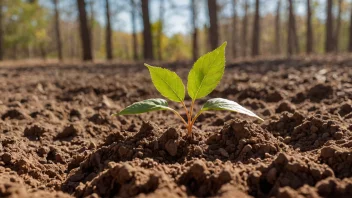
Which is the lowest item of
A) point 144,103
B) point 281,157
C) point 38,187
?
point 38,187

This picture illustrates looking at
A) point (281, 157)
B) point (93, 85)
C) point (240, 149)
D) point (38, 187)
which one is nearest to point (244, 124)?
point (240, 149)

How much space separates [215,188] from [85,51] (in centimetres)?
1299

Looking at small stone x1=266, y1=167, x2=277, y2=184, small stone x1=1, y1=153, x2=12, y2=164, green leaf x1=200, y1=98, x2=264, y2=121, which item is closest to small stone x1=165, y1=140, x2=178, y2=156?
green leaf x1=200, y1=98, x2=264, y2=121

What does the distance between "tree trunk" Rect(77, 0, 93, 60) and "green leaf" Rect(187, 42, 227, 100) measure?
40.2ft

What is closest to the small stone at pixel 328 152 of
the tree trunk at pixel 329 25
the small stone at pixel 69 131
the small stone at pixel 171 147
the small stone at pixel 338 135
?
the small stone at pixel 338 135

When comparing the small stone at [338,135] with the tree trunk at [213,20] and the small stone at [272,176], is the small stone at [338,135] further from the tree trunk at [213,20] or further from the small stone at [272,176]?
the tree trunk at [213,20]

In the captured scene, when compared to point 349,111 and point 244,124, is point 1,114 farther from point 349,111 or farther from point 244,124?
point 349,111

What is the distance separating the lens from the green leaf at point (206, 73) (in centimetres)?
176

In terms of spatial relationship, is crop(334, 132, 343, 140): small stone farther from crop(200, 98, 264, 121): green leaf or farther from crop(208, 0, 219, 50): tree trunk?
crop(208, 0, 219, 50): tree trunk

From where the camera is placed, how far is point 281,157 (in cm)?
138

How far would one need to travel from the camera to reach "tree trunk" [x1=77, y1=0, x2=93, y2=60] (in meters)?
13.1

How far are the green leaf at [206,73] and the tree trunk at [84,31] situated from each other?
12252 mm

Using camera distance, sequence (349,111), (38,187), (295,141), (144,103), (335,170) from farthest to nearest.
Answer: (349,111), (295,141), (144,103), (38,187), (335,170)

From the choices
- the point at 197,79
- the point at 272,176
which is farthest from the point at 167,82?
the point at 272,176
